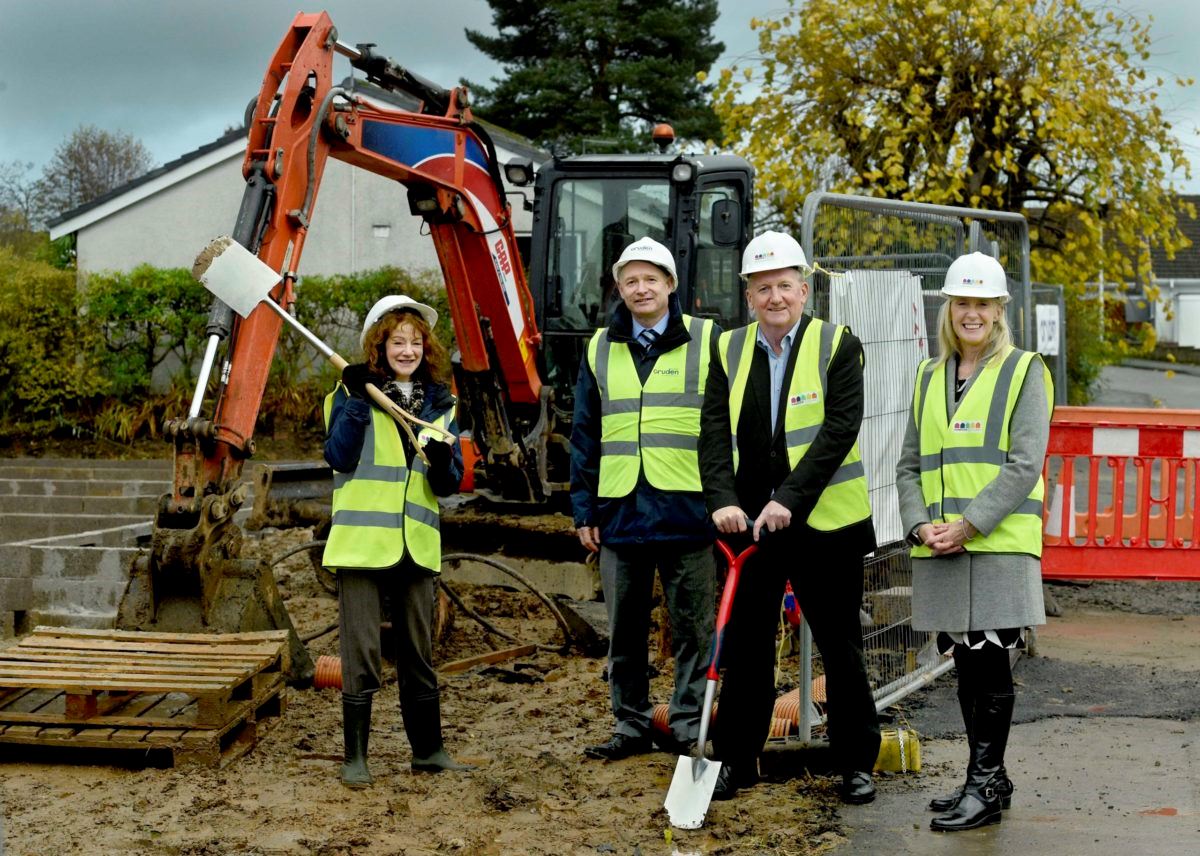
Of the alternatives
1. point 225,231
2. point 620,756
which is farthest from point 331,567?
point 225,231

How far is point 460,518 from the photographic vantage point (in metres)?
10.5

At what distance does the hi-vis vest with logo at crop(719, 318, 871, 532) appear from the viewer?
16.9 feet

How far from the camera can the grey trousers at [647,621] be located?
5.80 m

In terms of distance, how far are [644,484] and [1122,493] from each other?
12.8ft

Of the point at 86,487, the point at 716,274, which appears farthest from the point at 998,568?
the point at 86,487

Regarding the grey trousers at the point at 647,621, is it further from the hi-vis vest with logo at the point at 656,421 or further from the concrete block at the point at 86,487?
the concrete block at the point at 86,487

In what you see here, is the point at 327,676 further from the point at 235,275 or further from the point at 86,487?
the point at 86,487

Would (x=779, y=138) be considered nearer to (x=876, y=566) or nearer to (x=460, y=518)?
(x=460, y=518)

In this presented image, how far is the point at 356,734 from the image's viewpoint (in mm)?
5539

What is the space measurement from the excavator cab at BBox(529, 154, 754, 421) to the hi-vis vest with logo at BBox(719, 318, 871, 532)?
486cm

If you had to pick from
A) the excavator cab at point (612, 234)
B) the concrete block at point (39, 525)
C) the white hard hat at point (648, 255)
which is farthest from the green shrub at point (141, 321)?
the white hard hat at point (648, 255)

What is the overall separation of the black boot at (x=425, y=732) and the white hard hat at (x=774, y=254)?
2.05m

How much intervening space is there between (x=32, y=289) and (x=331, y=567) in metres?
18.0

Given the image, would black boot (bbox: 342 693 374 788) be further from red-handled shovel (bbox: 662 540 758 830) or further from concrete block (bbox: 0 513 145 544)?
concrete block (bbox: 0 513 145 544)
